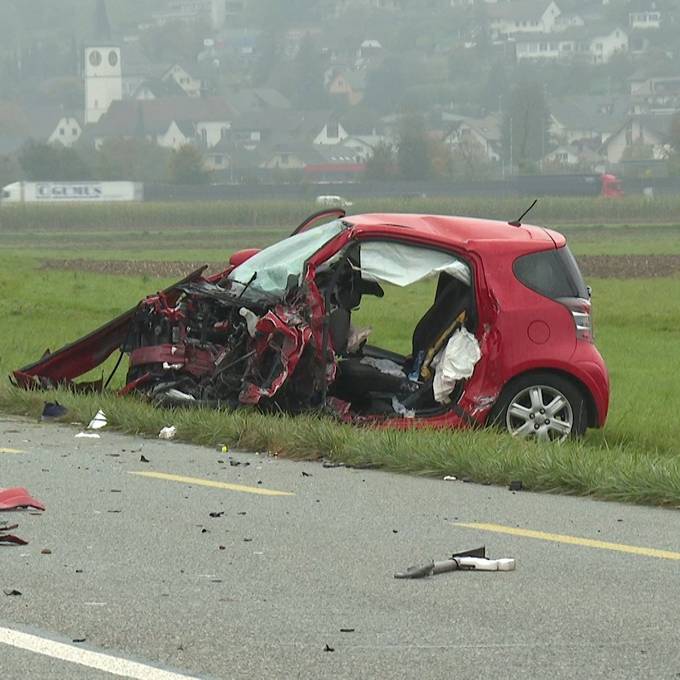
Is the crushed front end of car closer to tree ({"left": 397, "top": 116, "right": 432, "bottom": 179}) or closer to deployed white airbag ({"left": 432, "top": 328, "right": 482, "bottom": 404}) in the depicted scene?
deployed white airbag ({"left": 432, "top": 328, "right": 482, "bottom": 404})

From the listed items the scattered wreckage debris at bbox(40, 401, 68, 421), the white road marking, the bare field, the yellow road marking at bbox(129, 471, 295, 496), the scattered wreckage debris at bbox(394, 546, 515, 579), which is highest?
the white road marking

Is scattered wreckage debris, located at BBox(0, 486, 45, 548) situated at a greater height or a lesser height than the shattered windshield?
lesser

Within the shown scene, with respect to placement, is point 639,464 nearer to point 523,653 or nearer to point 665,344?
point 523,653

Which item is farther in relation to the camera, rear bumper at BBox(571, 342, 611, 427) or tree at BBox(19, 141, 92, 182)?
tree at BBox(19, 141, 92, 182)

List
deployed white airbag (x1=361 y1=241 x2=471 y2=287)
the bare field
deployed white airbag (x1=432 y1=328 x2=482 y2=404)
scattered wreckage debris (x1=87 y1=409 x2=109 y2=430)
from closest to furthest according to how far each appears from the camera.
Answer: deployed white airbag (x1=432 y1=328 x2=482 y2=404) → deployed white airbag (x1=361 y1=241 x2=471 y2=287) → scattered wreckage debris (x1=87 y1=409 x2=109 y2=430) → the bare field

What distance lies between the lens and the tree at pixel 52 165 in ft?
485

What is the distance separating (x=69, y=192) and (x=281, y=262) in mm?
123801

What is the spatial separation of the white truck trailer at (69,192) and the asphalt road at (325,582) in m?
123

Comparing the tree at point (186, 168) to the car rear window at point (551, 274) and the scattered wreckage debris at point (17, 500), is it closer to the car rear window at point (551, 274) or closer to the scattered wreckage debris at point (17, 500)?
the car rear window at point (551, 274)

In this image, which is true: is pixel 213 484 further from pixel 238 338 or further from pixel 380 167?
pixel 380 167

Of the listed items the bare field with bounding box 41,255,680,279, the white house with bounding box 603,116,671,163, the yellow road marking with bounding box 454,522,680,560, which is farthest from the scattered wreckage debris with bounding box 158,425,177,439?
the white house with bounding box 603,116,671,163

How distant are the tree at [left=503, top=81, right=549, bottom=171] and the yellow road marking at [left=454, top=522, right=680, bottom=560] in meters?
175

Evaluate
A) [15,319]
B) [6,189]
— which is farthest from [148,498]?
[6,189]

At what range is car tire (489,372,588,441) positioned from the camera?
12.6 m
